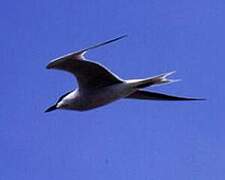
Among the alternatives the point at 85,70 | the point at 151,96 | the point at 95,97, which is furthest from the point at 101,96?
the point at 151,96

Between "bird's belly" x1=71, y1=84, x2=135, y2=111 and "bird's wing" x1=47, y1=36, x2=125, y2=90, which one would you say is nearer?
"bird's wing" x1=47, y1=36, x2=125, y2=90

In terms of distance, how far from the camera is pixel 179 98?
40.4ft

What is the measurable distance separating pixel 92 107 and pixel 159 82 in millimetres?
1016

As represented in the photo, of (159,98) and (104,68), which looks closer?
(104,68)

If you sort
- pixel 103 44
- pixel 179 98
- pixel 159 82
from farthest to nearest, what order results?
1. pixel 179 98
2. pixel 159 82
3. pixel 103 44

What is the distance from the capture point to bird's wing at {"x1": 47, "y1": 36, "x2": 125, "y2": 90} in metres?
11.5

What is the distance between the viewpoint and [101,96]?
11922 millimetres

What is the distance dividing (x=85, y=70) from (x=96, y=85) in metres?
0.31

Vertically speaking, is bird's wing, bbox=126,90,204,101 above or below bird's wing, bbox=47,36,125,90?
below

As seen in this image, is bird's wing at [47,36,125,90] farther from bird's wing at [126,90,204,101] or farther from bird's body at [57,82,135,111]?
bird's wing at [126,90,204,101]

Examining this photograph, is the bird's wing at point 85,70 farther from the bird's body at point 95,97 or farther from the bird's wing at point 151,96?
the bird's wing at point 151,96

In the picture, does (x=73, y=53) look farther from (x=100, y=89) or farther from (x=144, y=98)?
(x=144, y=98)

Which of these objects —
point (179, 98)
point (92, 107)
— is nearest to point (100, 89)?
point (92, 107)

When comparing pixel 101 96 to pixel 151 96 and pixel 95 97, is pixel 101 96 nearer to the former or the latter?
pixel 95 97
